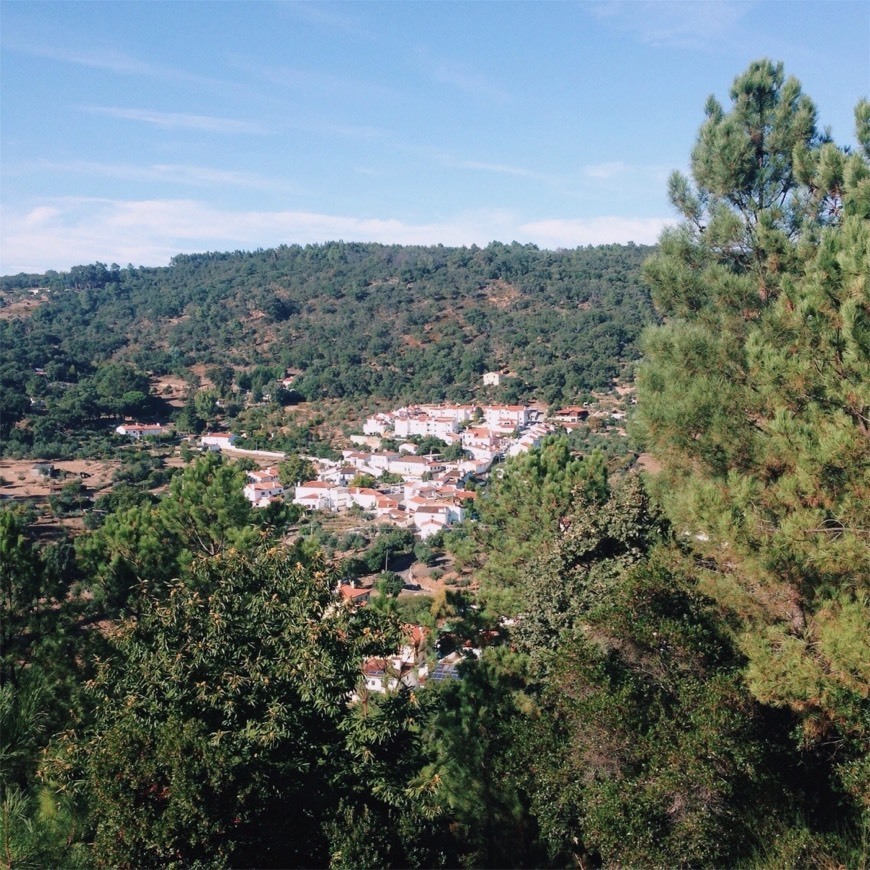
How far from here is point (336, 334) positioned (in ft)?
194

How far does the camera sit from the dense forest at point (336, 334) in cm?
4497

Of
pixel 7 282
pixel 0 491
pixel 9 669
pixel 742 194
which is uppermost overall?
pixel 7 282

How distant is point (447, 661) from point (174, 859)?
375 inches

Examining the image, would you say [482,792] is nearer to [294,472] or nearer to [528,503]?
[528,503]

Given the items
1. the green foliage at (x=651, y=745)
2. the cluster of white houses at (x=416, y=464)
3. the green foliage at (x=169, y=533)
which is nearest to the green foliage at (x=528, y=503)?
the green foliage at (x=169, y=533)

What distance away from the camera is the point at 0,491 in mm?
28781

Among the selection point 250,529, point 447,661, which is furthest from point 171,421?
point 250,529

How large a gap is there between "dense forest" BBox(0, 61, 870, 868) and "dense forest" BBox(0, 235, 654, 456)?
1340 inches

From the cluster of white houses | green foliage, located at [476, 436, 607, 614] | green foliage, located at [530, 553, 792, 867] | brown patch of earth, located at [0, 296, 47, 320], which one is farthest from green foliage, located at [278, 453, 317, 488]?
brown patch of earth, located at [0, 296, 47, 320]

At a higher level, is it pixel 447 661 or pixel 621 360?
pixel 621 360

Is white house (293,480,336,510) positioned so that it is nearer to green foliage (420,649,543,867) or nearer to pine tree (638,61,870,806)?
pine tree (638,61,870,806)

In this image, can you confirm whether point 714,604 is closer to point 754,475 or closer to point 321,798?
point 754,475

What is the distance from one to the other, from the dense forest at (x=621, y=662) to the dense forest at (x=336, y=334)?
34.0m

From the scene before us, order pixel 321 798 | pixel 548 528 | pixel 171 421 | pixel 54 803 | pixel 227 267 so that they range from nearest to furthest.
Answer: pixel 54 803, pixel 321 798, pixel 548 528, pixel 171 421, pixel 227 267
